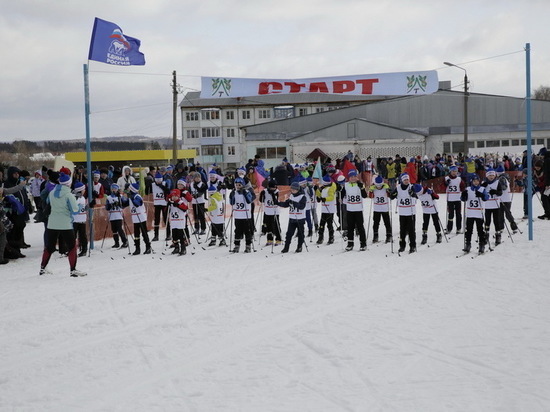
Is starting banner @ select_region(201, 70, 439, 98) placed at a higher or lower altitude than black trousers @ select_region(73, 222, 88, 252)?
higher

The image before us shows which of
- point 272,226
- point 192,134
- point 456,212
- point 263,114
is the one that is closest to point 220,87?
point 272,226

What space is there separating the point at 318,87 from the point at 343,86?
2.68 feet

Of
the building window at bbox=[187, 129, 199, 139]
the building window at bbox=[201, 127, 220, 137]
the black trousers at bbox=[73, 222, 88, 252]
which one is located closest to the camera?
the black trousers at bbox=[73, 222, 88, 252]

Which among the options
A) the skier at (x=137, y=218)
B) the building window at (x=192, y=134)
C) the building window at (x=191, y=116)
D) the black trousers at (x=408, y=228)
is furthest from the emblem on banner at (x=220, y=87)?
the building window at (x=192, y=134)

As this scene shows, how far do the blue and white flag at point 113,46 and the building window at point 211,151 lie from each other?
192ft

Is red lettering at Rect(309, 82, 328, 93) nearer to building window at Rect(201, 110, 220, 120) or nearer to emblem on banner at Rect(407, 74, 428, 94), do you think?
emblem on banner at Rect(407, 74, 428, 94)

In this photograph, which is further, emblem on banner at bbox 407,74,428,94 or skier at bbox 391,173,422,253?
emblem on banner at bbox 407,74,428,94

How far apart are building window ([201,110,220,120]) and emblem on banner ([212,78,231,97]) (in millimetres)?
55149

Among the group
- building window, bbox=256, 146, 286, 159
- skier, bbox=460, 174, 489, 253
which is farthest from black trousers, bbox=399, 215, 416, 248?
building window, bbox=256, 146, 286, 159

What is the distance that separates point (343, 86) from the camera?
18.4 metres

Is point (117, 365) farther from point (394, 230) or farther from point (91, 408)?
point (394, 230)

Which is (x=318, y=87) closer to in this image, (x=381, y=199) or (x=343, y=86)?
(x=343, y=86)

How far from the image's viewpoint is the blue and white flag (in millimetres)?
13586

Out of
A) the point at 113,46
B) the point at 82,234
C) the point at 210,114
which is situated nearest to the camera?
the point at 82,234
